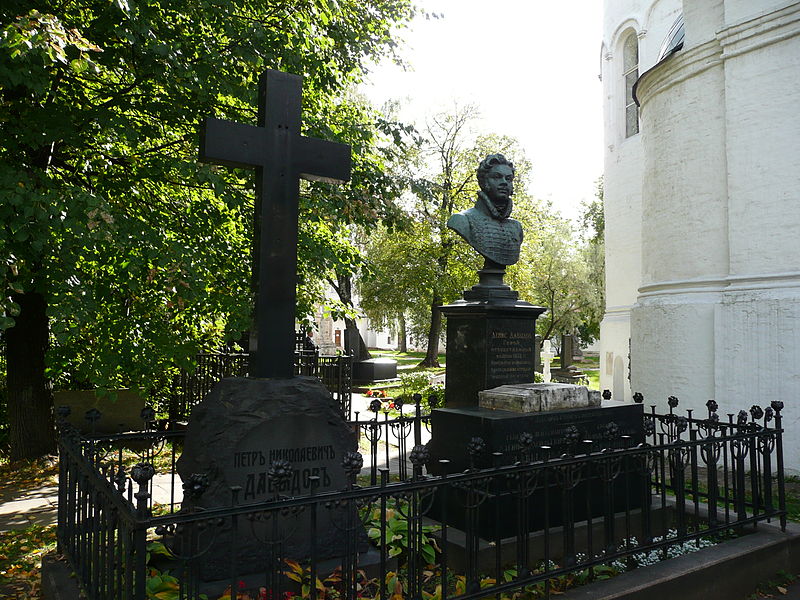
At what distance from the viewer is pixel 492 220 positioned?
24.0 feet

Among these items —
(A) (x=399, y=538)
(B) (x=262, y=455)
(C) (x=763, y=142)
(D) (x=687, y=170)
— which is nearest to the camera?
(B) (x=262, y=455)

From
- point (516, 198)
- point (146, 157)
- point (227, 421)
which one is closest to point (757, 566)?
point (227, 421)

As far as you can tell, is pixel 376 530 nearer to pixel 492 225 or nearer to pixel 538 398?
pixel 538 398

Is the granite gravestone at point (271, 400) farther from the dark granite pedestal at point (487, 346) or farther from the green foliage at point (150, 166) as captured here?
the dark granite pedestal at point (487, 346)

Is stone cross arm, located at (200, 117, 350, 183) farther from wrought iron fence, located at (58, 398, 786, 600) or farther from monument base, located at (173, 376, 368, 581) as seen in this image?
wrought iron fence, located at (58, 398, 786, 600)

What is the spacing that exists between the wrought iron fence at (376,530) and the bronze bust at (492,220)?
2.68 meters

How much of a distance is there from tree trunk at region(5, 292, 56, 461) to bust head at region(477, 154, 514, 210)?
6031 mm

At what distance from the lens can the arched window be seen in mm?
19156

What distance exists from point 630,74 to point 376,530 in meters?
18.7

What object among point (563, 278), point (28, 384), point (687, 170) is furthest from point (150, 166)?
point (563, 278)

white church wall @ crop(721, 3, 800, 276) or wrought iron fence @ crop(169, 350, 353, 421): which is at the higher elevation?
white church wall @ crop(721, 3, 800, 276)

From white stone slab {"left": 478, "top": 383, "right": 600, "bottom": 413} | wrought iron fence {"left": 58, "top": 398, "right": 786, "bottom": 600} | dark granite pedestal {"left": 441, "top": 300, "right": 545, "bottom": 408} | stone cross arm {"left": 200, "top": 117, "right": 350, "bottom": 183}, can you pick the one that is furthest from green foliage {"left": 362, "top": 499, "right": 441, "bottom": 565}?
stone cross arm {"left": 200, "top": 117, "right": 350, "bottom": 183}

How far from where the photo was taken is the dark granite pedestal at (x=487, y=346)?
651 centimetres

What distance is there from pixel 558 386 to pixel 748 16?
21.7ft
